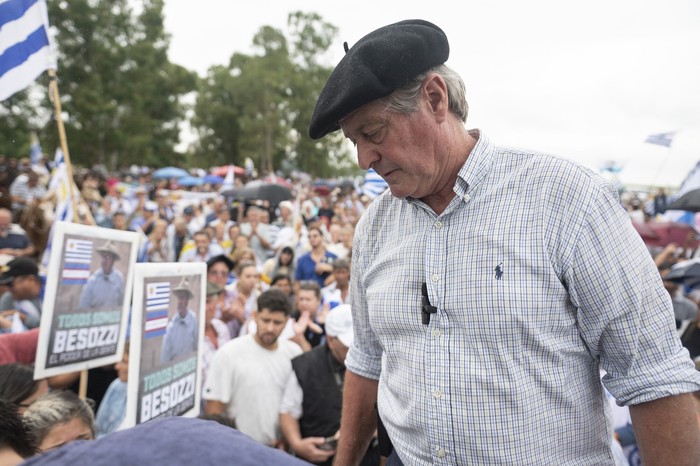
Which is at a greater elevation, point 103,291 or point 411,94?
point 411,94

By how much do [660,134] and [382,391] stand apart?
1194 centimetres

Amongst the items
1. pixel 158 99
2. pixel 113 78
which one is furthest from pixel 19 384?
pixel 158 99

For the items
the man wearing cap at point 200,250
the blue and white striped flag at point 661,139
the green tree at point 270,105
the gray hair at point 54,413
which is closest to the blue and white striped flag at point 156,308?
the gray hair at point 54,413

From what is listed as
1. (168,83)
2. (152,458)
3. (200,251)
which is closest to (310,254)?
(200,251)

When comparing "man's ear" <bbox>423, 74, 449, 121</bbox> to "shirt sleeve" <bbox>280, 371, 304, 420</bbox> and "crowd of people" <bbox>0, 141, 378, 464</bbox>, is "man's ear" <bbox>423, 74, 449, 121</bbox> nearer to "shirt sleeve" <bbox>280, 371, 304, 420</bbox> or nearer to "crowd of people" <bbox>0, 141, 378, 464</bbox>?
"crowd of people" <bbox>0, 141, 378, 464</bbox>

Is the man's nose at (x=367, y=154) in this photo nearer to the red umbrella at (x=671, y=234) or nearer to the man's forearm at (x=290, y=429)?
the man's forearm at (x=290, y=429)

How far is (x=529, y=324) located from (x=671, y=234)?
8.57 meters

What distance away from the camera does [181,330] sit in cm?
304

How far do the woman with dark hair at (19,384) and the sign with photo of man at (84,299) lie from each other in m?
0.17

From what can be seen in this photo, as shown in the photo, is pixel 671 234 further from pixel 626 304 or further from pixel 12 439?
pixel 12 439

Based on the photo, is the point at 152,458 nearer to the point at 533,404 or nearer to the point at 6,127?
the point at 533,404

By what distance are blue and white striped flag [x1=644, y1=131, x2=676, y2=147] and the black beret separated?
452 inches

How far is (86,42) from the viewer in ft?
86.4

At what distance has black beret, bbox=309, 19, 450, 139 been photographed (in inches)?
55.7
